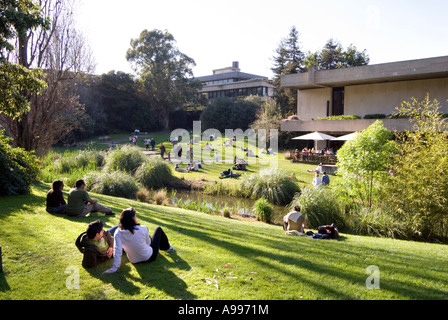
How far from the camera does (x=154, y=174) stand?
17.8 meters

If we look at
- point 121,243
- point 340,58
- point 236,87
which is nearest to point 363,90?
point 340,58

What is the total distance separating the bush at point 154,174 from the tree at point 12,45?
9585mm

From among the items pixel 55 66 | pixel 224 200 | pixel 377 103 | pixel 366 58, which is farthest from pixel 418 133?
pixel 366 58

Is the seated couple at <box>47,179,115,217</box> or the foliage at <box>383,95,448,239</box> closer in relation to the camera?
the seated couple at <box>47,179,115,217</box>

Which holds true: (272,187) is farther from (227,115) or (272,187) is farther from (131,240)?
(227,115)

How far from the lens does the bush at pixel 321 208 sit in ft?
36.3

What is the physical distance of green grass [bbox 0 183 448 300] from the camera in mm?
4152

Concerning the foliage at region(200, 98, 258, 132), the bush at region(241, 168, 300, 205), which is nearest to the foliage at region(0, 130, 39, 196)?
the bush at region(241, 168, 300, 205)

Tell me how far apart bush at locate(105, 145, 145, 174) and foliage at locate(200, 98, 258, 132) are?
3105 centimetres

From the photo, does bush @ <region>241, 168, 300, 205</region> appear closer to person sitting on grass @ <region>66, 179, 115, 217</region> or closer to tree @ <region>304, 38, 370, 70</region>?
person sitting on grass @ <region>66, 179, 115, 217</region>

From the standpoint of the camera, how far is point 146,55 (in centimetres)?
5503

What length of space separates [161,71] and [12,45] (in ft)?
160

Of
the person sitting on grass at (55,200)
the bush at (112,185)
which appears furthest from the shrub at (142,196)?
the person sitting on grass at (55,200)

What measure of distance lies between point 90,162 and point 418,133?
17.3 metres
